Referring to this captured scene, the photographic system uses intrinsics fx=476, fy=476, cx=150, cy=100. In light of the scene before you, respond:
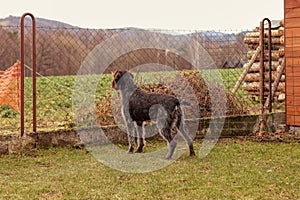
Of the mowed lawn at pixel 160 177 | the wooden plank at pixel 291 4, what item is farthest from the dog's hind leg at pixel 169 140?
the wooden plank at pixel 291 4

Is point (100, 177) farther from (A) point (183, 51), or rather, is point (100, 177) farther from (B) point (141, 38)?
(A) point (183, 51)

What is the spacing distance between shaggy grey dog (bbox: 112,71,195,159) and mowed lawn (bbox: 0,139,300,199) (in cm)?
44

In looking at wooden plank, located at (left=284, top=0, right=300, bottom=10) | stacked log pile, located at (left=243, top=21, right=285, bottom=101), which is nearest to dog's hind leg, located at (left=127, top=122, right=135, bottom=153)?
wooden plank, located at (left=284, top=0, right=300, bottom=10)

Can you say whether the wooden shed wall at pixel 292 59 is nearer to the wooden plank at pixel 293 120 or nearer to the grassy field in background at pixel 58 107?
the wooden plank at pixel 293 120

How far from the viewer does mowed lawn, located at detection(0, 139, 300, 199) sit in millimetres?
4930

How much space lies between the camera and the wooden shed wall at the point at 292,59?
8.56 m

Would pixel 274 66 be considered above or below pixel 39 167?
above

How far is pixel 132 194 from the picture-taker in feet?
16.1

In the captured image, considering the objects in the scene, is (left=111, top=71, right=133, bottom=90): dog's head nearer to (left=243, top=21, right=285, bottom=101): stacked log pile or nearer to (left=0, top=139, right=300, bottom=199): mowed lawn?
(left=0, top=139, right=300, bottom=199): mowed lawn

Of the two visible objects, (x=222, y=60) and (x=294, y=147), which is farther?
(x=222, y=60)

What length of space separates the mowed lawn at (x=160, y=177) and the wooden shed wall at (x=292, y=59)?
1.61 meters

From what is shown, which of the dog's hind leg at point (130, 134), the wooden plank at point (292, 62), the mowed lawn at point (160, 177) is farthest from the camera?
the wooden plank at point (292, 62)

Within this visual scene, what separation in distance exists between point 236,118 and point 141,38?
2385mm

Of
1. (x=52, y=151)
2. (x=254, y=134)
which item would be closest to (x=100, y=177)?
(x=52, y=151)
